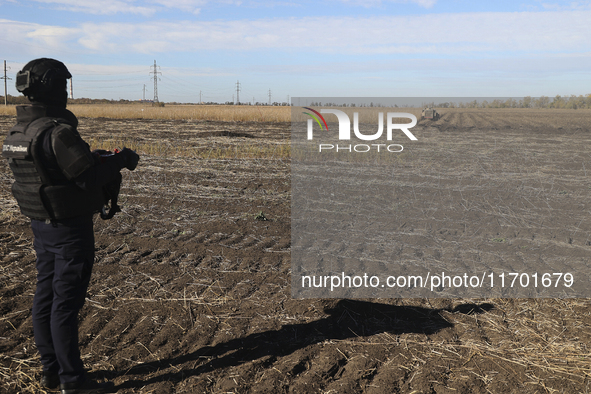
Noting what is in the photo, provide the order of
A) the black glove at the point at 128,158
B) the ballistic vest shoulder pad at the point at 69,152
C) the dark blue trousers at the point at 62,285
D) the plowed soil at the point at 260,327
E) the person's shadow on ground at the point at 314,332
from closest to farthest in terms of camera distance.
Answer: the ballistic vest shoulder pad at the point at 69,152
the dark blue trousers at the point at 62,285
the black glove at the point at 128,158
the plowed soil at the point at 260,327
the person's shadow on ground at the point at 314,332

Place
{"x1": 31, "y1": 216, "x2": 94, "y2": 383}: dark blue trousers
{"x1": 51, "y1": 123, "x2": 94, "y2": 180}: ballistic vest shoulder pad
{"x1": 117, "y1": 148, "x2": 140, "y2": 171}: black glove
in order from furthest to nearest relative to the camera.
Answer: {"x1": 117, "y1": 148, "x2": 140, "y2": 171}: black glove, {"x1": 31, "y1": 216, "x2": 94, "y2": 383}: dark blue trousers, {"x1": 51, "y1": 123, "x2": 94, "y2": 180}: ballistic vest shoulder pad

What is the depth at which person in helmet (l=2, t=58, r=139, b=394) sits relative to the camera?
2697mm

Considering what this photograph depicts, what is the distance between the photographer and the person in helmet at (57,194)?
2697 millimetres

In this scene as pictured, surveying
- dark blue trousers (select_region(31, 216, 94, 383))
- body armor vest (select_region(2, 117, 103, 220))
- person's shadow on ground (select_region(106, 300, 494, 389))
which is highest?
body armor vest (select_region(2, 117, 103, 220))

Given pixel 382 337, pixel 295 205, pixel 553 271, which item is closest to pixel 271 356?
pixel 382 337

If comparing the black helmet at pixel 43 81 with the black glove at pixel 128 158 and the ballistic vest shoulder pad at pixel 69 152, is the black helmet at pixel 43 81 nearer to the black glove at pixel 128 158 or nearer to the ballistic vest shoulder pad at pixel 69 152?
the ballistic vest shoulder pad at pixel 69 152

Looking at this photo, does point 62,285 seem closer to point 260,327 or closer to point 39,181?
point 39,181

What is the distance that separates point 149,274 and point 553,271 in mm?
4900

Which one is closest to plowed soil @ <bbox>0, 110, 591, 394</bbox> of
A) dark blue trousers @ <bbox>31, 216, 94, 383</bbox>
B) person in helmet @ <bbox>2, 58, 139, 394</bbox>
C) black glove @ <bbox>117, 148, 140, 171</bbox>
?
dark blue trousers @ <bbox>31, 216, 94, 383</bbox>

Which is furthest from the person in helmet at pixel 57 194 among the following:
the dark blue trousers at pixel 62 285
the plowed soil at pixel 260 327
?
the plowed soil at pixel 260 327

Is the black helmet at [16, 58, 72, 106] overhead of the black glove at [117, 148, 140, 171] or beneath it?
overhead

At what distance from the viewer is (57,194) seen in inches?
109

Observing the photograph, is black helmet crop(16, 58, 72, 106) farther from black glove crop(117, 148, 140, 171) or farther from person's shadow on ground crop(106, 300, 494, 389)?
person's shadow on ground crop(106, 300, 494, 389)

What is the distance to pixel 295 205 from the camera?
27.6 ft
